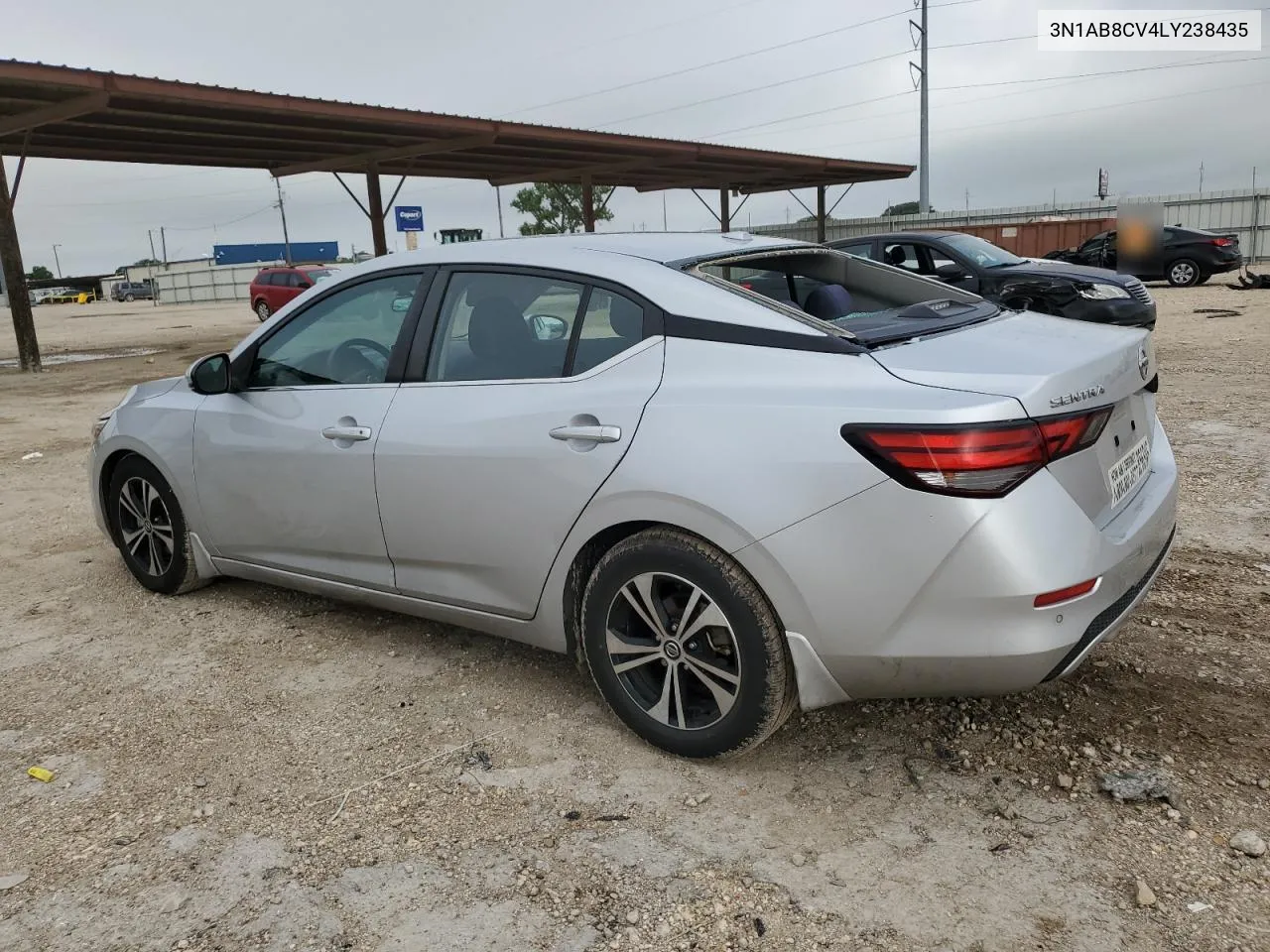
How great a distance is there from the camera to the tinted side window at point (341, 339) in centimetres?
360

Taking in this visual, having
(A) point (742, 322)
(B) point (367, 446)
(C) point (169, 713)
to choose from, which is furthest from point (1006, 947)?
(C) point (169, 713)

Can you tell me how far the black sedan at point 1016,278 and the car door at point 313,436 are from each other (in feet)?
23.5

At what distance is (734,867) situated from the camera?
245 centimetres

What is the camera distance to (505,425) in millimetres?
3086

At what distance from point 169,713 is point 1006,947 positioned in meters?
2.76

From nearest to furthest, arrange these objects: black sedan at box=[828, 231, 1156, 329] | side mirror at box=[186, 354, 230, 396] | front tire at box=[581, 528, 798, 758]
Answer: front tire at box=[581, 528, 798, 758], side mirror at box=[186, 354, 230, 396], black sedan at box=[828, 231, 1156, 329]

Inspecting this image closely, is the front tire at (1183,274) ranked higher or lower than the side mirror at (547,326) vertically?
lower

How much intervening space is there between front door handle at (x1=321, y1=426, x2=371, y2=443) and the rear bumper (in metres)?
1.55

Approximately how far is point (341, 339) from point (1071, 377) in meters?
2.63

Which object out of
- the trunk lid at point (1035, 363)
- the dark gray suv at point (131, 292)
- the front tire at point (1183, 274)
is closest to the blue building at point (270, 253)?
the dark gray suv at point (131, 292)

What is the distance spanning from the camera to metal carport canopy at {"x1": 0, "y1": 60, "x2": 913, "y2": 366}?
13.8 m

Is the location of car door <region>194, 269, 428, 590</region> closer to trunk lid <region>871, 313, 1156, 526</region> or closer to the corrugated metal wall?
trunk lid <region>871, 313, 1156, 526</region>

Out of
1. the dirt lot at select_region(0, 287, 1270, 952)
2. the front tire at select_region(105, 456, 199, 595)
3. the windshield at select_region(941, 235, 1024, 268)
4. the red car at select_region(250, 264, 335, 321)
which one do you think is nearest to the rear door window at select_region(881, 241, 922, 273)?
the windshield at select_region(941, 235, 1024, 268)

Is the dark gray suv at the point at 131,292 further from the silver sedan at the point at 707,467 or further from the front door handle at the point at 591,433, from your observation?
the front door handle at the point at 591,433
